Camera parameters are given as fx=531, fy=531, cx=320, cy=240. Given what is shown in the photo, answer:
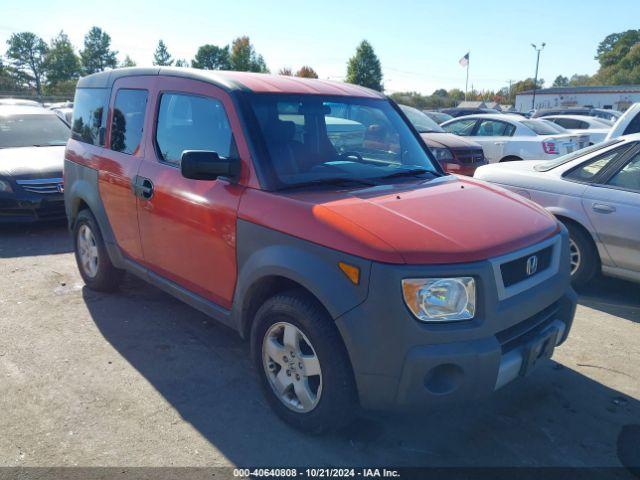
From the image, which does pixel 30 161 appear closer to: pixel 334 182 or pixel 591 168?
pixel 334 182

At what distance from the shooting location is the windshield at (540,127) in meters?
11.5

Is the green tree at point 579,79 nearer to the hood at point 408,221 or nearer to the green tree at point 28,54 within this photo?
the green tree at point 28,54

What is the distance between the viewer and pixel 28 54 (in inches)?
3135

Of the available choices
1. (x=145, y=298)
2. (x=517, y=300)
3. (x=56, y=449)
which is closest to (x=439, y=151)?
(x=145, y=298)

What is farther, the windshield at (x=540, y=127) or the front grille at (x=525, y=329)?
the windshield at (x=540, y=127)

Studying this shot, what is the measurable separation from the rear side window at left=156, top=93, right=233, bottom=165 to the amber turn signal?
1223 mm

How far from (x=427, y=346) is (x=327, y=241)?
2.31 feet

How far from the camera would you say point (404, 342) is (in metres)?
2.47

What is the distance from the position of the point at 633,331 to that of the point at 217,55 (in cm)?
7880

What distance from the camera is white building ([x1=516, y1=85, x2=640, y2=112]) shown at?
189 feet

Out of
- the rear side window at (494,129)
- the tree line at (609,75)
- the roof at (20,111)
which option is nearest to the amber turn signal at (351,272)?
the roof at (20,111)

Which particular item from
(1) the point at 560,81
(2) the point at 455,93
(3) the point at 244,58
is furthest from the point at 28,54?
(1) the point at 560,81

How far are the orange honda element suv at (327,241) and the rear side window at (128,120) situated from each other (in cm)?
2

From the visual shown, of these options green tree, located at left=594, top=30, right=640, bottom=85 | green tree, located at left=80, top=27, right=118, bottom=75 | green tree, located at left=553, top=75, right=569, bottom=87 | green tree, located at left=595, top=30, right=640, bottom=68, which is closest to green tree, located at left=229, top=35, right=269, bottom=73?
green tree, located at left=80, top=27, right=118, bottom=75
